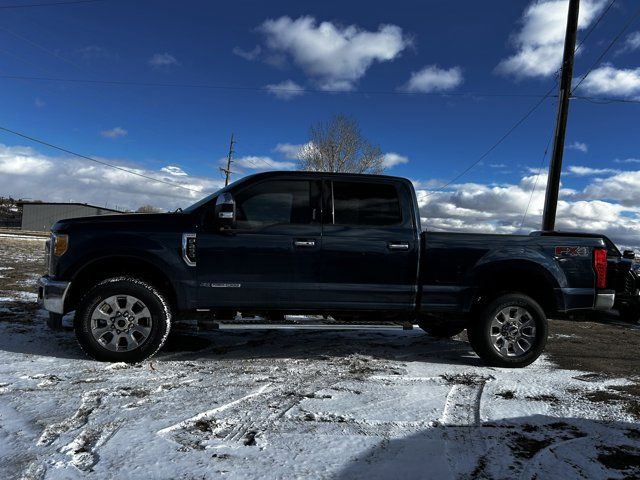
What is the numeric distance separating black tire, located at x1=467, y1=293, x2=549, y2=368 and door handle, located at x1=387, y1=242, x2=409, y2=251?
1.11 meters

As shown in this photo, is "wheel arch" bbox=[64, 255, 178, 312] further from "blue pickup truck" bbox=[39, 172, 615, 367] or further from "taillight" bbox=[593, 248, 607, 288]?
"taillight" bbox=[593, 248, 607, 288]

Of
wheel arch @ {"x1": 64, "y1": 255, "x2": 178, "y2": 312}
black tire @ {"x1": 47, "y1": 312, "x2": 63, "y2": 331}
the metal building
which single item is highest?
the metal building

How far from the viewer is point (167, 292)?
4.96 meters

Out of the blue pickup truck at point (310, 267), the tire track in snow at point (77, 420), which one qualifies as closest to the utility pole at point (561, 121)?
the blue pickup truck at point (310, 267)

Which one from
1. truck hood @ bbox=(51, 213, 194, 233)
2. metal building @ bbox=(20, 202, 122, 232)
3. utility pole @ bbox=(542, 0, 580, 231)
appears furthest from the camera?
metal building @ bbox=(20, 202, 122, 232)

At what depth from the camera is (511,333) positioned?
17.3 feet

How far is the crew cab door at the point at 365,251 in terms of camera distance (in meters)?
4.99

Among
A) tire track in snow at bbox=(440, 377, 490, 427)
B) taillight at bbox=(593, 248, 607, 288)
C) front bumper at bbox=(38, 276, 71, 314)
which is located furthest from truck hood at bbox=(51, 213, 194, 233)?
taillight at bbox=(593, 248, 607, 288)

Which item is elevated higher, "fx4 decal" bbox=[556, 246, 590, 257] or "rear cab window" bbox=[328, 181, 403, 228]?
"rear cab window" bbox=[328, 181, 403, 228]

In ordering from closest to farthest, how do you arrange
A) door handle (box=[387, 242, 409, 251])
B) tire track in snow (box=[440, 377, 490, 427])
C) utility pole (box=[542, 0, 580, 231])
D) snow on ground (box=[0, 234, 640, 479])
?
snow on ground (box=[0, 234, 640, 479]), tire track in snow (box=[440, 377, 490, 427]), door handle (box=[387, 242, 409, 251]), utility pole (box=[542, 0, 580, 231])

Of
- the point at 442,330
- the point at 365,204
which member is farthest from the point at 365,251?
the point at 442,330

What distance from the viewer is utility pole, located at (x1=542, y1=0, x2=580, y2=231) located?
40.0 ft

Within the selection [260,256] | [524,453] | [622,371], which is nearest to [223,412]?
[260,256]

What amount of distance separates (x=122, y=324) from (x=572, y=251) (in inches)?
189
